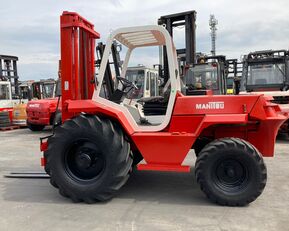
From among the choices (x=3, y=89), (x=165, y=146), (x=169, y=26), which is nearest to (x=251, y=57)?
(x=169, y=26)

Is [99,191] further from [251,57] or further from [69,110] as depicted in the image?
[251,57]

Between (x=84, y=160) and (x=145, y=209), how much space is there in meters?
1.09

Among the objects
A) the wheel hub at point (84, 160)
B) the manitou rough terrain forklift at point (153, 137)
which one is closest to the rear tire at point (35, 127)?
the manitou rough terrain forklift at point (153, 137)

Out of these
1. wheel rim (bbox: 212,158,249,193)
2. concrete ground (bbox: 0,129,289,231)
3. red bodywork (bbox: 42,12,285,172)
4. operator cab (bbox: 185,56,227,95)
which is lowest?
concrete ground (bbox: 0,129,289,231)

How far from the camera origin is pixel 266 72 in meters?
11.6

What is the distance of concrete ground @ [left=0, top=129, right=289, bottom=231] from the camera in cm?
393

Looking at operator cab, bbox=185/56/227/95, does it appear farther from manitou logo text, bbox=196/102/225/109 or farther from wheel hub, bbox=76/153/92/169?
wheel hub, bbox=76/153/92/169

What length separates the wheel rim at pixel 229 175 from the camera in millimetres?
4504

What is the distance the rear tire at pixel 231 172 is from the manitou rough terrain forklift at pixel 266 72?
Answer: 709cm

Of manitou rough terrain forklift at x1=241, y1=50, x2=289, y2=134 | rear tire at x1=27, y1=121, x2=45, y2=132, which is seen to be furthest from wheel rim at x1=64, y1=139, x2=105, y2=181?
rear tire at x1=27, y1=121, x2=45, y2=132

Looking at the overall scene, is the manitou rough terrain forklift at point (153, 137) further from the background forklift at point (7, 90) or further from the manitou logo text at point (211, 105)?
the background forklift at point (7, 90)

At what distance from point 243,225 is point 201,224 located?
1.56 feet

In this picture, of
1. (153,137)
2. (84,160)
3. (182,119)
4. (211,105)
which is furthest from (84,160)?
(211,105)

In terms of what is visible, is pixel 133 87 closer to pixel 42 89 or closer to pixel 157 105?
pixel 157 105
